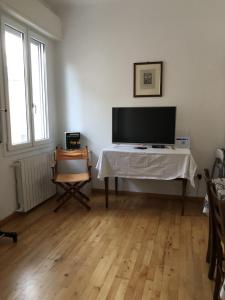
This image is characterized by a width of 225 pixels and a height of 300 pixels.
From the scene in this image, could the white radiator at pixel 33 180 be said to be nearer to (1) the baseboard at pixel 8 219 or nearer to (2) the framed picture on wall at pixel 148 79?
(1) the baseboard at pixel 8 219

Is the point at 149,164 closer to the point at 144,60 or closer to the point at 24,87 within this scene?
the point at 144,60

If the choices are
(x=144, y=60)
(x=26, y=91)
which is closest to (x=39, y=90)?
(x=26, y=91)

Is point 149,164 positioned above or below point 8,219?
above

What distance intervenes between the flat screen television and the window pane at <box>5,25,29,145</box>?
4.16 ft

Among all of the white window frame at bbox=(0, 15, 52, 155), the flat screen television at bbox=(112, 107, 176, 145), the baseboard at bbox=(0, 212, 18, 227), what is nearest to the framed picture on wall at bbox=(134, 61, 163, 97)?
the flat screen television at bbox=(112, 107, 176, 145)

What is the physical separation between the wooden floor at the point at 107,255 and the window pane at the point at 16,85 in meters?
1.11

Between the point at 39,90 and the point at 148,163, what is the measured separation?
6.44 feet

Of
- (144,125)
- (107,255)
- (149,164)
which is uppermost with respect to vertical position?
(144,125)

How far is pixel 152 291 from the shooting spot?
1.89 meters

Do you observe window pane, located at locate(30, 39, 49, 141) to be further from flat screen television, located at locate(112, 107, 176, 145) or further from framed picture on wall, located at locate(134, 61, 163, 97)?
framed picture on wall, located at locate(134, 61, 163, 97)

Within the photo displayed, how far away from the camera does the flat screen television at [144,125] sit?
358 centimetres

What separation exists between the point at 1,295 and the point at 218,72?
348 centimetres

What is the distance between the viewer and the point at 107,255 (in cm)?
238

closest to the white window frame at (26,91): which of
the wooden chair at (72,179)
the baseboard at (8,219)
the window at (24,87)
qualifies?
the window at (24,87)
